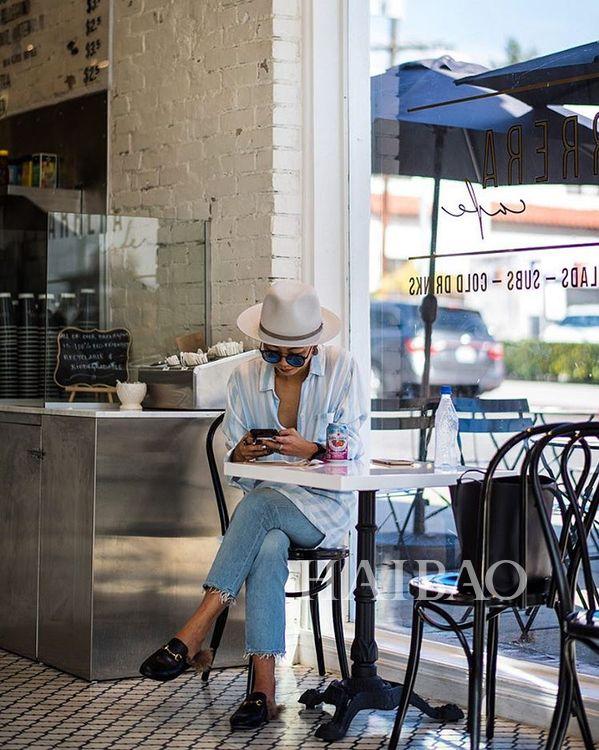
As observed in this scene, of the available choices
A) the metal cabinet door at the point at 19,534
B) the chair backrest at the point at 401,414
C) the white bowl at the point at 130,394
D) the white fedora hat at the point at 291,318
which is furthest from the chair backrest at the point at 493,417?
the metal cabinet door at the point at 19,534

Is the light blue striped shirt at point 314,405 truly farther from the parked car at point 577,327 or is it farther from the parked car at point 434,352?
the parked car at point 577,327

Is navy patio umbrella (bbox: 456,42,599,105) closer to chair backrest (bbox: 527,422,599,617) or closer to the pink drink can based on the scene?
chair backrest (bbox: 527,422,599,617)

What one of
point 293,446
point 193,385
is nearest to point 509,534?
point 293,446

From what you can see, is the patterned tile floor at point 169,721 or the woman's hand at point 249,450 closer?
the patterned tile floor at point 169,721

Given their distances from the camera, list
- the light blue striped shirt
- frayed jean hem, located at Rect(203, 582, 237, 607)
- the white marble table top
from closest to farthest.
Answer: the white marble table top
frayed jean hem, located at Rect(203, 582, 237, 607)
the light blue striped shirt

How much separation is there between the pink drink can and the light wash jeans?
0.25m

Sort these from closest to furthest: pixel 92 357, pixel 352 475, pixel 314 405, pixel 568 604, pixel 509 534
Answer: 1. pixel 568 604
2. pixel 509 534
3. pixel 352 475
4. pixel 314 405
5. pixel 92 357

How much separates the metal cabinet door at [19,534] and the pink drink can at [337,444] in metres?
1.39

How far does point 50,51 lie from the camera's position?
247 inches

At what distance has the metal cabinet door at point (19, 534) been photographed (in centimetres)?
475

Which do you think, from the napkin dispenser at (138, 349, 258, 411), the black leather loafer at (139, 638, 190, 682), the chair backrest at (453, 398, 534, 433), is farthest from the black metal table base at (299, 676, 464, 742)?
the napkin dispenser at (138, 349, 258, 411)

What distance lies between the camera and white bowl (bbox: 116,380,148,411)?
464 centimetres

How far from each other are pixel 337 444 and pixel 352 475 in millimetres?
344

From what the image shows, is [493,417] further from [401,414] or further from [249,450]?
[249,450]
